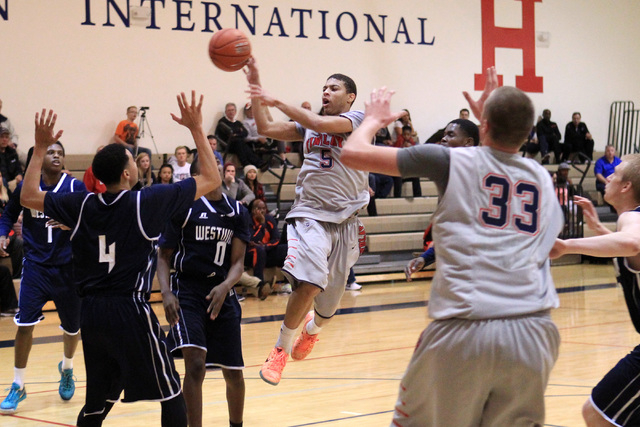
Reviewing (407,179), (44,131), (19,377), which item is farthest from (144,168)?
(44,131)

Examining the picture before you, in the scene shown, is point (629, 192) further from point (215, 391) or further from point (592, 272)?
point (592, 272)

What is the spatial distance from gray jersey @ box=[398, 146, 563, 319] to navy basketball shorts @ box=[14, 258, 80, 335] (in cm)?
412

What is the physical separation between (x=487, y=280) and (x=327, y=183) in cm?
289

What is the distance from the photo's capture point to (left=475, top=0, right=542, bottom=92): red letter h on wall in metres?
19.5

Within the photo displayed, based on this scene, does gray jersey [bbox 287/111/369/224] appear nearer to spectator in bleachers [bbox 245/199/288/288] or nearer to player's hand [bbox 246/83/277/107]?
player's hand [bbox 246/83/277/107]

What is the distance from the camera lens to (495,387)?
2.89 meters

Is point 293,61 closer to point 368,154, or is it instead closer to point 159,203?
point 159,203

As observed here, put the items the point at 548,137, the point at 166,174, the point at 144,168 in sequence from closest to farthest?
the point at 166,174 → the point at 144,168 → the point at 548,137

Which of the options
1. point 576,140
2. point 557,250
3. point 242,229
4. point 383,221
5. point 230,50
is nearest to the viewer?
point 557,250

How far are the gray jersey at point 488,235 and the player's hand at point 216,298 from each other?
2.19 meters

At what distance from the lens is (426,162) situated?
2.91 metres

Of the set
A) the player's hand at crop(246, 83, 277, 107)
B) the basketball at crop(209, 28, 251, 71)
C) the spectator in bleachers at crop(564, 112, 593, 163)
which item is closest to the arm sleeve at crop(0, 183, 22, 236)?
the basketball at crop(209, 28, 251, 71)

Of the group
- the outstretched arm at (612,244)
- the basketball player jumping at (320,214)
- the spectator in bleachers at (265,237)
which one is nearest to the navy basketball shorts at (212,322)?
the basketball player jumping at (320,214)

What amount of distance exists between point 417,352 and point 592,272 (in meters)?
13.5
